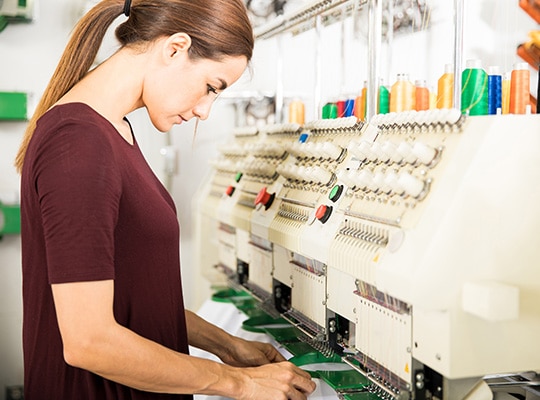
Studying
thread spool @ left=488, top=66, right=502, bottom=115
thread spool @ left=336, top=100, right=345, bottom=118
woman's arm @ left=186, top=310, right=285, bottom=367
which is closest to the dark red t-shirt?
woman's arm @ left=186, top=310, right=285, bottom=367

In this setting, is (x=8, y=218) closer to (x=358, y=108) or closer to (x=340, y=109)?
(x=340, y=109)

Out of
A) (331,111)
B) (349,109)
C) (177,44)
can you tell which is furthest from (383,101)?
(177,44)

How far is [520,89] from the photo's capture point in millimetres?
1580

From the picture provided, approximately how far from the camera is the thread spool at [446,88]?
1728mm

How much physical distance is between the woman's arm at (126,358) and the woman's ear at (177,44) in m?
0.48

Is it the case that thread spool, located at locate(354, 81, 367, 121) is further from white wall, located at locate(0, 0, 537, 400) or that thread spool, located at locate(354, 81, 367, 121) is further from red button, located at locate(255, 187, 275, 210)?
white wall, located at locate(0, 0, 537, 400)

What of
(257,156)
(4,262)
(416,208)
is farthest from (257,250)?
(4,262)

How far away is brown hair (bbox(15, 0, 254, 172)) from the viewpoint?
1.38 metres

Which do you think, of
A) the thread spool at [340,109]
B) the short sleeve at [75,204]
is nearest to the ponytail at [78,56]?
the short sleeve at [75,204]

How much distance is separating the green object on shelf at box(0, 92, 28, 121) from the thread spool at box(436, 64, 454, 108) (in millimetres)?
2471

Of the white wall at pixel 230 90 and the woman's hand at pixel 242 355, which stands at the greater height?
the white wall at pixel 230 90

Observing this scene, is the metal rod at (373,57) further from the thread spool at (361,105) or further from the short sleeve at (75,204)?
the short sleeve at (75,204)

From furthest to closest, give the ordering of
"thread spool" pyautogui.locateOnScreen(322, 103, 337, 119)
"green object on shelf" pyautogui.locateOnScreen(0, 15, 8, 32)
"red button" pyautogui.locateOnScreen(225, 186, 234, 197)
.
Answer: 1. "green object on shelf" pyautogui.locateOnScreen(0, 15, 8, 32)
2. "red button" pyautogui.locateOnScreen(225, 186, 234, 197)
3. "thread spool" pyautogui.locateOnScreen(322, 103, 337, 119)

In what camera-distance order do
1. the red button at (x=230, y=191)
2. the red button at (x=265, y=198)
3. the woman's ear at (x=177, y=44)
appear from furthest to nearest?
the red button at (x=230, y=191) → the red button at (x=265, y=198) → the woman's ear at (x=177, y=44)
